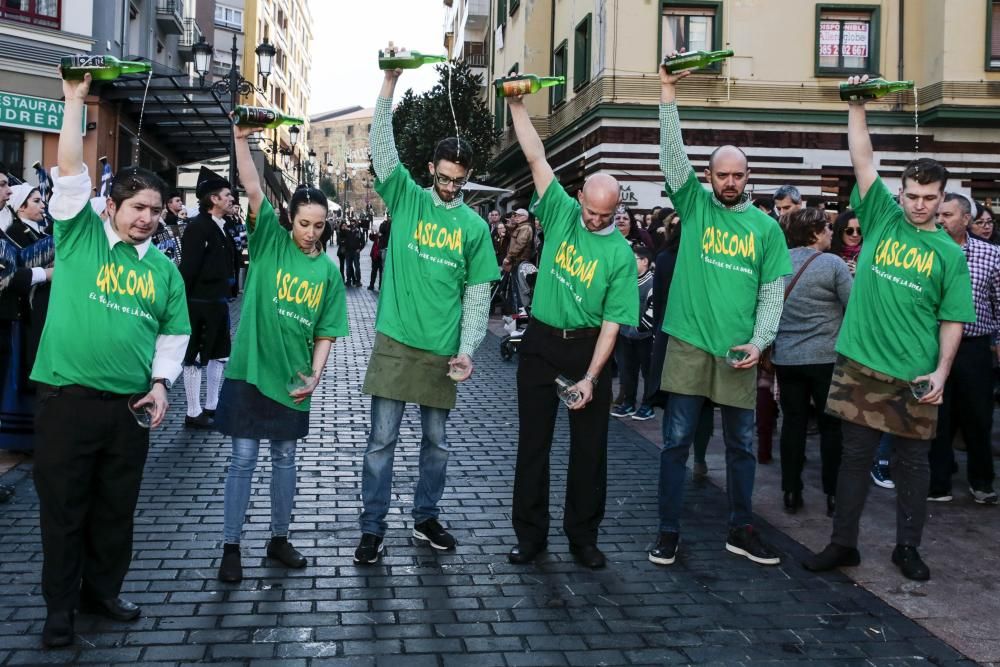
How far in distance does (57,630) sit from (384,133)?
2729mm

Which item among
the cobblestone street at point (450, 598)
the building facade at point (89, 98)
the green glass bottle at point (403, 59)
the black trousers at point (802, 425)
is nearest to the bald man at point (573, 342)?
the cobblestone street at point (450, 598)

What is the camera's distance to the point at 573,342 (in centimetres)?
535

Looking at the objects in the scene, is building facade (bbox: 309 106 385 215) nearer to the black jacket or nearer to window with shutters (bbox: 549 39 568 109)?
window with shutters (bbox: 549 39 568 109)

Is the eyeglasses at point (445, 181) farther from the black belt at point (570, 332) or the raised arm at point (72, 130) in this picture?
the raised arm at point (72, 130)

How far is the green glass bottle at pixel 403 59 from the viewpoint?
5.09 meters

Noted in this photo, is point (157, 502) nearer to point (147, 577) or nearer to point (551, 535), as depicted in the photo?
point (147, 577)

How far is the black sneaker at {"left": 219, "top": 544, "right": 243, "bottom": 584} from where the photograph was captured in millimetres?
4891

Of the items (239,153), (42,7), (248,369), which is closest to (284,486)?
(248,369)

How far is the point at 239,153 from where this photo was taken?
4980 mm

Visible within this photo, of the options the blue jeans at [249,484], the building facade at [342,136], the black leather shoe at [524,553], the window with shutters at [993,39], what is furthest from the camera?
the building facade at [342,136]

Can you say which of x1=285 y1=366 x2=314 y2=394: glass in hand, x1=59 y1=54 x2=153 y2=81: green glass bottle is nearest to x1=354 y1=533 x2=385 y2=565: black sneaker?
x1=285 y1=366 x2=314 y2=394: glass in hand

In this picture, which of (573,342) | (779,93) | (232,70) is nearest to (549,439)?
(573,342)

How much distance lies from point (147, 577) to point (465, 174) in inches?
98.1

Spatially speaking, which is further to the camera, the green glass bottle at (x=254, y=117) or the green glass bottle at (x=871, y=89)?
the green glass bottle at (x=871, y=89)
